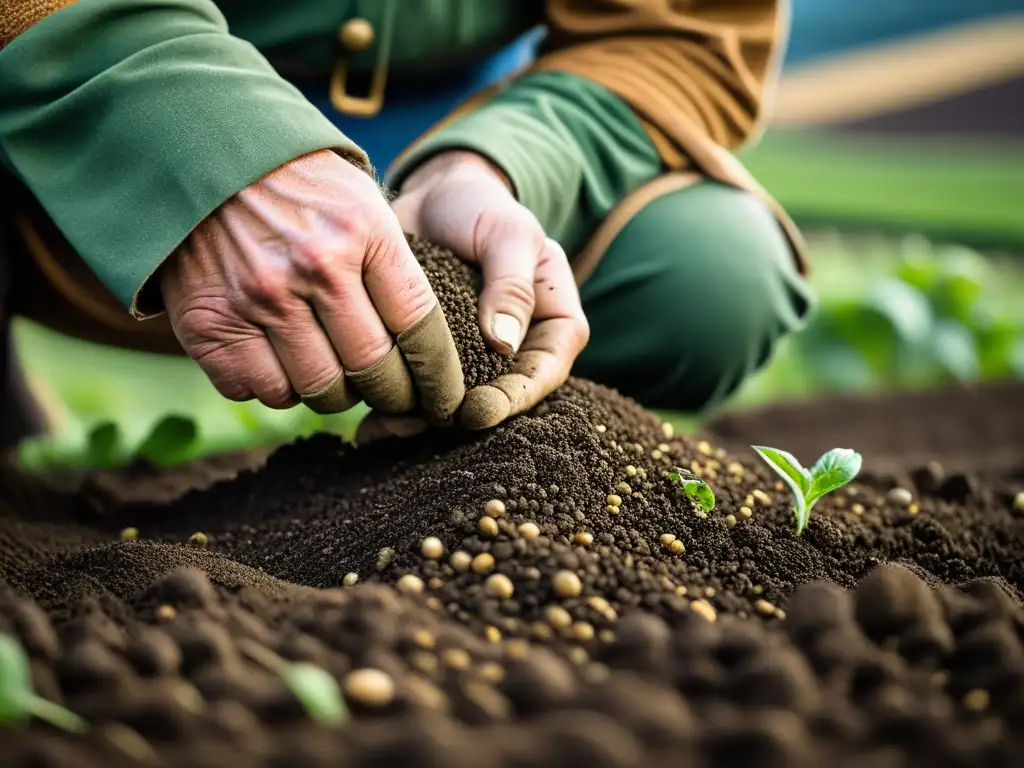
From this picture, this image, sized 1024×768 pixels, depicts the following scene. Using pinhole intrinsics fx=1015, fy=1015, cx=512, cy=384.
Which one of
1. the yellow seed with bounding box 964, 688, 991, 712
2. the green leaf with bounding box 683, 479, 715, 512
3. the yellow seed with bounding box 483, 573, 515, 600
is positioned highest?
the yellow seed with bounding box 964, 688, 991, 712

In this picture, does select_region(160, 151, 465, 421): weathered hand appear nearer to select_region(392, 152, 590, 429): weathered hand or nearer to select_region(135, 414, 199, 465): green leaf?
select_region(392, 152, 590, 429): weathered hand

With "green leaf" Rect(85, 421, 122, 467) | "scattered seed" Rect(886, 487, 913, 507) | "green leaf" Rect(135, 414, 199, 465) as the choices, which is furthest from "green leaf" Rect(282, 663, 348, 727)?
"green leaf" Rect(85, 421, 122, 467)

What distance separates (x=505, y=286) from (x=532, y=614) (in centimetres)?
52

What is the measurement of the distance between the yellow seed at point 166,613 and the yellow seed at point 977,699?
0.73 m

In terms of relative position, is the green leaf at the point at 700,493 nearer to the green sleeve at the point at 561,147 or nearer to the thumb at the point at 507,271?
the thumb at the point at 507,271

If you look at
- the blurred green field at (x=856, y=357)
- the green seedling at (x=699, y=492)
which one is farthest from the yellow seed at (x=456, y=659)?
the blurred green field at (x=856, y=357)

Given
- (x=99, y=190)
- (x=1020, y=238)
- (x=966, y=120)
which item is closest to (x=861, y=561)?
(x=99, y=190)

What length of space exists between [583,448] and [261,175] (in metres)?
0.55

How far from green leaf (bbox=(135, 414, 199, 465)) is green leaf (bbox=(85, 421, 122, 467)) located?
10 centimetres

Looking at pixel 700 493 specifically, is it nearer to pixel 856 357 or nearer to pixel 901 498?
pixel 901 498

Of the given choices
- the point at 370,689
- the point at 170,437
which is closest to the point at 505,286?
the point at 370,689

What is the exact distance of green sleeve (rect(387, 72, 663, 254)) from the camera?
1.75 m

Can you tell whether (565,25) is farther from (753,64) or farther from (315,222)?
(315,222)

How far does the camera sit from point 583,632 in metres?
1.00
